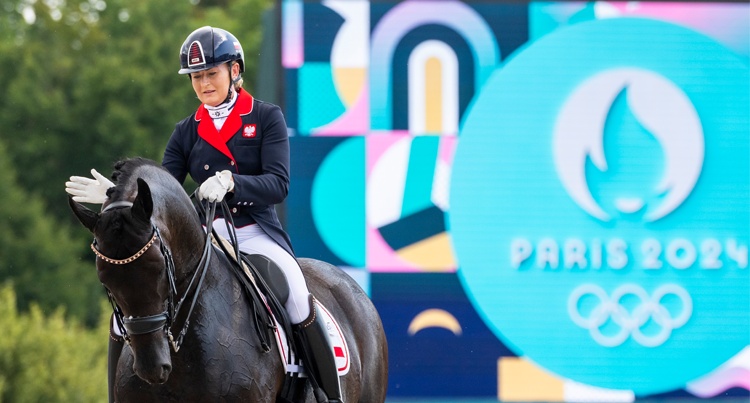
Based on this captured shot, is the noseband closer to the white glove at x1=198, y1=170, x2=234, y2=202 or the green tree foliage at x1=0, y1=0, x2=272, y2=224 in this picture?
the white glove at x1=198, y1=170, x2=234, y2=202

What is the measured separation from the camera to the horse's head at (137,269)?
4.07 m

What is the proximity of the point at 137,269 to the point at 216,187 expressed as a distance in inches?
25.8

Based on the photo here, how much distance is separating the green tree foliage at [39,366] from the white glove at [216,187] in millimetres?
6938

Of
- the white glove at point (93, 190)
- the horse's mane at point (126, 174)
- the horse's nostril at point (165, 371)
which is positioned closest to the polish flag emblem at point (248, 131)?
the horse's mane at point (126, 174)

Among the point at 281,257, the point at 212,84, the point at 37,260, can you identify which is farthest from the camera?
the point at 37,260

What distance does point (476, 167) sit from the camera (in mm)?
10516

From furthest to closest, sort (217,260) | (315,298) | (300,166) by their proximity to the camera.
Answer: (300,166) → (315,298) → (217,260)

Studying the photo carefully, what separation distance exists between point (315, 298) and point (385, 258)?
4742mm

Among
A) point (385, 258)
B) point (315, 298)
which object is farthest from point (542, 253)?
point (315, 298)

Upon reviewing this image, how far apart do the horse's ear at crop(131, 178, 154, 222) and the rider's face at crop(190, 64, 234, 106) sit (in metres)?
1.03

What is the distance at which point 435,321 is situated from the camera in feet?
34.2

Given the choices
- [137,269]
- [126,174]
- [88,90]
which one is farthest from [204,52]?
[88,90]

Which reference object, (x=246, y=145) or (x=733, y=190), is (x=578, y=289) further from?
(x=246, y=145)

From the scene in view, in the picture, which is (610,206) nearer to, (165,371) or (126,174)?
(126,174)
